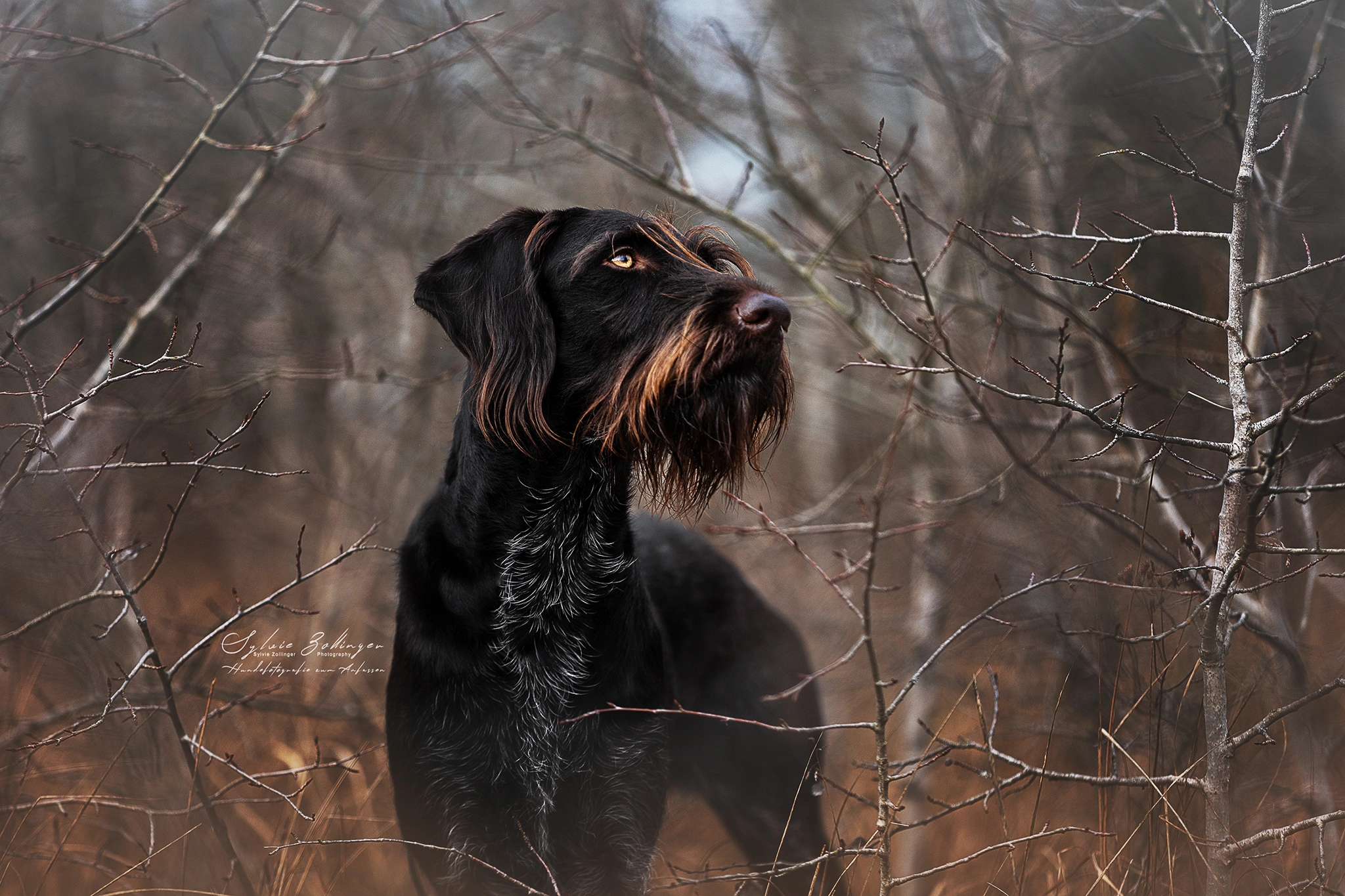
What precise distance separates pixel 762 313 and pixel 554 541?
3.48ft

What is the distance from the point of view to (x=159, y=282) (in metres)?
5.65

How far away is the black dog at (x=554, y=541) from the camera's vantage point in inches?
106

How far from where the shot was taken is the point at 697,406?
8.60 ft

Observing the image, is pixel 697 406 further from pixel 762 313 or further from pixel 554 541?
pixel 554 541

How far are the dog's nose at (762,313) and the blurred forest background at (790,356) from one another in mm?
420

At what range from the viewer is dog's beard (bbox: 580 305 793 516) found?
251cm

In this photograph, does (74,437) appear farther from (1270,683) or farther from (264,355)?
(1270,683)

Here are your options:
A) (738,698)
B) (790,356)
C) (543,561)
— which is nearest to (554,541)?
(543,561)

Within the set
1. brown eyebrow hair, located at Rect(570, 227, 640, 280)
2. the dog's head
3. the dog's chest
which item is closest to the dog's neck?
the dog's chest

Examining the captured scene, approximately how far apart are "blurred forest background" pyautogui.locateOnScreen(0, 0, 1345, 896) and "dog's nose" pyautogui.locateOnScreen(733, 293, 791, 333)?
42 centimetres

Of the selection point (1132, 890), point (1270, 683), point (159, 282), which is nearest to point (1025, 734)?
point (1270, 683)

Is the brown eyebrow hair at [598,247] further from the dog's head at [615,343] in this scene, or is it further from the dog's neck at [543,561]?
the dog's neck at [543,561]

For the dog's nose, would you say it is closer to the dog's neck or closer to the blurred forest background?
the blurred forest background

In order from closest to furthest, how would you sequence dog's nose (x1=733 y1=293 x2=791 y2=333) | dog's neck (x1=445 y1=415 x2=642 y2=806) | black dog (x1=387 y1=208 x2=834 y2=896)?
dog's nose (x1=733 y1=293 x2=791 y2=333)
black dog (x1=387 y1=208 x2=834 y2=896)
dog's neck (x1=445 y1=415 x2=642 y2=806)
